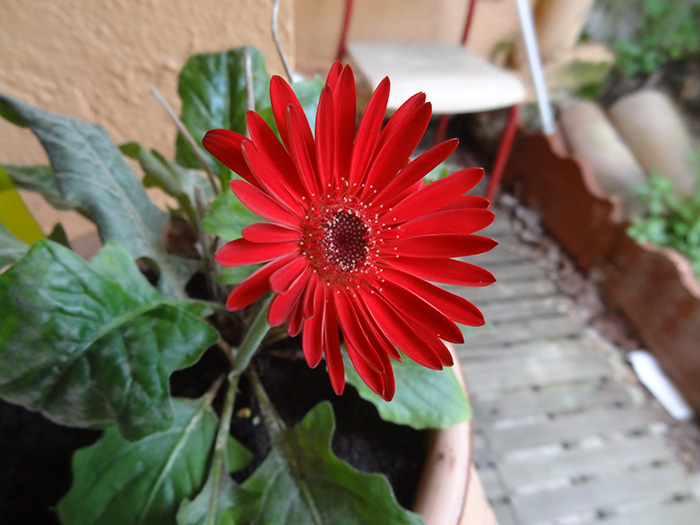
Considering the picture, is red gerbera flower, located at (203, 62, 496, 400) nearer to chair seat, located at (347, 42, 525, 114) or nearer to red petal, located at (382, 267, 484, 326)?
red petal, located at (382, 267, 484, 326)

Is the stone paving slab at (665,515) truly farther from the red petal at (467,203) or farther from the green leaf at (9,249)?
the green leaf at (9,249)

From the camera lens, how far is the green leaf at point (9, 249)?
42 cm

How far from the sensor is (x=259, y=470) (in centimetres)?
47

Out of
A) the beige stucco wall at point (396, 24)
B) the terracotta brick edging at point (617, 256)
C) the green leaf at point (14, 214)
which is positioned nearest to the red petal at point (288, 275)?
the green leaf at point (14, 214)

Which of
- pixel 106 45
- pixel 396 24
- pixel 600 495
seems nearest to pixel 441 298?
pixel 106 45

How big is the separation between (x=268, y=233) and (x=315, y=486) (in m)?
0.28

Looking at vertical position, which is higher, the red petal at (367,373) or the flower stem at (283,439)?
the red petal at (367,373)

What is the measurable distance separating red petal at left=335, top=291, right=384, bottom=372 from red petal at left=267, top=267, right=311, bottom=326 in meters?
0.03

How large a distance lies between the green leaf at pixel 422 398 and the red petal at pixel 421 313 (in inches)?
5.6

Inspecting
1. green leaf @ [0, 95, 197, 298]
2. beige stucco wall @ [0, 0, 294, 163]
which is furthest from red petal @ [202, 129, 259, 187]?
beige stucco wall @ [0, 0, 294, 163]

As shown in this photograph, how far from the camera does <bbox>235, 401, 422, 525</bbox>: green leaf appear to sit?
0.42 meters

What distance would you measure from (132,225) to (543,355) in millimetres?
1064

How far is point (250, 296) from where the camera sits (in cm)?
29

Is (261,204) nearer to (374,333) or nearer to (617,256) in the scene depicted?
(374,333)
